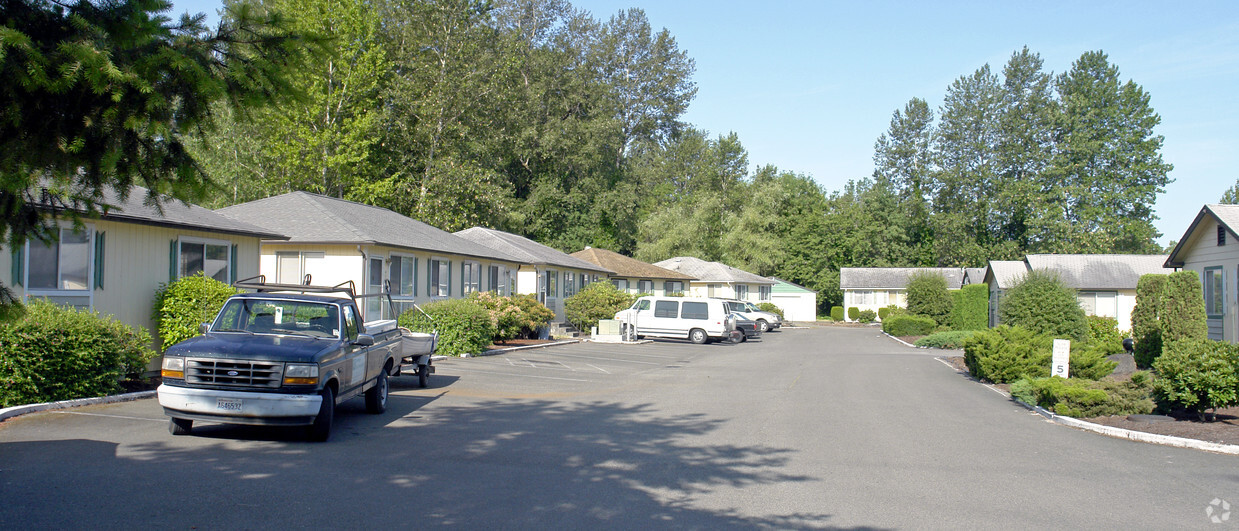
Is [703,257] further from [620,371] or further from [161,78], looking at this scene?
[161,78]

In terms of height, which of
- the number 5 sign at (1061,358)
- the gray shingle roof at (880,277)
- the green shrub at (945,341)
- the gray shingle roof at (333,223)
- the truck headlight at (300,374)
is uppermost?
the gray shingle roof at (333,223)

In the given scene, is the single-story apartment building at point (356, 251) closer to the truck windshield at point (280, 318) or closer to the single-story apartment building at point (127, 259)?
the single-story apartment building at point (127, 259)

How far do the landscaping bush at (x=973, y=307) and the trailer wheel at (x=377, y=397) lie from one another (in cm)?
3332

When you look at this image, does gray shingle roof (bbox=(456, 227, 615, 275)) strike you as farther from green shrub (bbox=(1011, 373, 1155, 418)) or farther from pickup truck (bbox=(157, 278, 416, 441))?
green shrub (bbox=(1011, 373, 1155, 418))

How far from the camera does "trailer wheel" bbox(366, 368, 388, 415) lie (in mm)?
12055

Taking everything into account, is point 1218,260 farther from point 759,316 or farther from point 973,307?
point 759,316

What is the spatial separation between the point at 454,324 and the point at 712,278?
131 ft

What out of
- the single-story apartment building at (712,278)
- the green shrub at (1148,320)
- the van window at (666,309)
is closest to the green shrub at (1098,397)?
the green shrub at (1148,320)

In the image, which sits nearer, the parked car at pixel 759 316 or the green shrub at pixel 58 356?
the green shrub at pixel 58 356

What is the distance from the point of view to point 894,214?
270 ft

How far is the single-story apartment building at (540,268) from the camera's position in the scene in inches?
1451

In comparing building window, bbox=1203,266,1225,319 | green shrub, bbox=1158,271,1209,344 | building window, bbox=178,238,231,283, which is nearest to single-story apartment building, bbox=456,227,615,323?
building window, bbox=178,238,231,283

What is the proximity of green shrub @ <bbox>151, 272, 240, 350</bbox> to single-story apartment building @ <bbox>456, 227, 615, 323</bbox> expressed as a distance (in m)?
19.5

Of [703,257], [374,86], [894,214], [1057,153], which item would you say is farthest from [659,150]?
[374,86]
